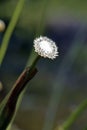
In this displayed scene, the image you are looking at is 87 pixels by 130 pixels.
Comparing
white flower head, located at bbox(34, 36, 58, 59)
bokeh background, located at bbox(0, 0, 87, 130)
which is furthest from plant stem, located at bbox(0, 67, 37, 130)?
bokeh background, located at bbox(0, 0, 87, 130)

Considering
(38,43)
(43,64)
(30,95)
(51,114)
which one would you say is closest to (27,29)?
(43,64)

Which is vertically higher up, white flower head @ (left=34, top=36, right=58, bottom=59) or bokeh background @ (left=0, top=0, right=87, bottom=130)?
white flower head @ (left=34, top=36, right=58, bottom=59)

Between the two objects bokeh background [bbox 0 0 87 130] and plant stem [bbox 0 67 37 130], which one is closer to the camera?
plant stem [bbox 0 67 37 130]

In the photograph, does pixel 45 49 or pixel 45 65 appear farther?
pixel 45 65

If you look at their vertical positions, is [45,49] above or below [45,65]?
above

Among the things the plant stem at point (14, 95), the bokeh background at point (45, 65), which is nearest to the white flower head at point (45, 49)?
the plant stem at point (14, 95)

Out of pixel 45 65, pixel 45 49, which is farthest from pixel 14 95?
pixel 45 65

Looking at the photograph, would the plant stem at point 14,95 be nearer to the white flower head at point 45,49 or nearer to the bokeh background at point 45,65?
the white flower head at point 45,49

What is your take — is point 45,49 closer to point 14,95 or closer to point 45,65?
point 14,95

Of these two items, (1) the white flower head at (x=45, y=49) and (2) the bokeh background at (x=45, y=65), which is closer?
(1) the white flower head at (x=45, y=49)

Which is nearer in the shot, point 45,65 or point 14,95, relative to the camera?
point 14,95

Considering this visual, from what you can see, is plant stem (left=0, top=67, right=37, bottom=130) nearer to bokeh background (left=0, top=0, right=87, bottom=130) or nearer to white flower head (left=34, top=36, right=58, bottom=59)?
white flower head (left=34, top=36, right=58, bottom=59)

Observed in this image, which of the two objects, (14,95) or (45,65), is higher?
(14,95)
